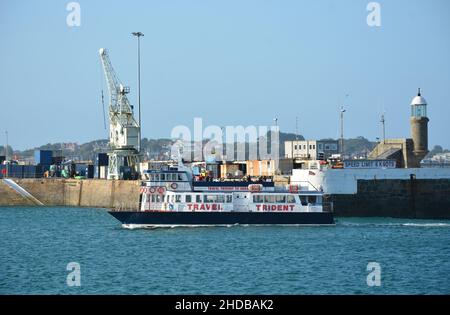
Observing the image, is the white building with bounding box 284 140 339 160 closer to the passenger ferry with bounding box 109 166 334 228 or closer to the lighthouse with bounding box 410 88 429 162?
the lighthouse with bounding box 410 88 429 162

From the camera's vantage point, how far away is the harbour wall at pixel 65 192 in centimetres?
9325

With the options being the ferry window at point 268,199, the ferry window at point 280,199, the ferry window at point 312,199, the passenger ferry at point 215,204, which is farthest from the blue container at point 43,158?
the ferry window at point 312,199

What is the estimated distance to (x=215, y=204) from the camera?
198 feet

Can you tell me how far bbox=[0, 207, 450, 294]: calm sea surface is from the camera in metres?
39.1

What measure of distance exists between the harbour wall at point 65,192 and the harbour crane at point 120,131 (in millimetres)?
5247

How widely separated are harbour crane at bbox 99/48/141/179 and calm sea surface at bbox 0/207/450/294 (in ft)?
117

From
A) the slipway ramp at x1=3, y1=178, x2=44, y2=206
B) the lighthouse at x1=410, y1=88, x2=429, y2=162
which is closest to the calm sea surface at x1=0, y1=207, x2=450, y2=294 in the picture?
the lighthouse at x1=410, y1=88, x2=429, y2=162

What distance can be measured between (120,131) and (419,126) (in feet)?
120

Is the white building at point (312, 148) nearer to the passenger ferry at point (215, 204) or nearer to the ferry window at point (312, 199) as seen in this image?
the ferry window at point (312, 199)

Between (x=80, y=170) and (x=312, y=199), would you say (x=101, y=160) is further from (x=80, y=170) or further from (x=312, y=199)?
(x=312, y=199)

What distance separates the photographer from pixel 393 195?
7350 cm

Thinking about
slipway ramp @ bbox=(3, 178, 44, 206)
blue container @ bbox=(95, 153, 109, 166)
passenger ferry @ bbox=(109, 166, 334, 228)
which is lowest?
passenger ferry @ bbox=(109, 166, 334, 228)
